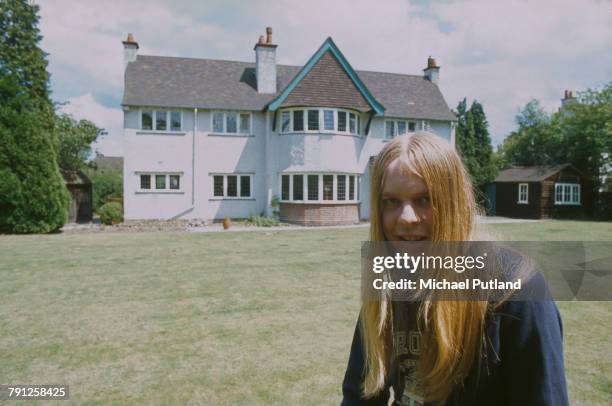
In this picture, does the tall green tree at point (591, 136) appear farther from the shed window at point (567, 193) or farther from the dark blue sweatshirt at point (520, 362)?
the dark blue sweatshirt at point (520, 362)

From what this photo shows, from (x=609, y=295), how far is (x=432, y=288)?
7650 mm

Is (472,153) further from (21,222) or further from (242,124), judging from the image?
(21,222)

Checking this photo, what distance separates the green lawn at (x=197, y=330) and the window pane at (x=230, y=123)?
1551 cm

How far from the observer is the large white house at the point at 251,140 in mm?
24094

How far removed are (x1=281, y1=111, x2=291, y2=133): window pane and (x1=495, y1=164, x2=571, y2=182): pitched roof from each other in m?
19.5

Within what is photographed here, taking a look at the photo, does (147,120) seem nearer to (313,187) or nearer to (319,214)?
(313,187)

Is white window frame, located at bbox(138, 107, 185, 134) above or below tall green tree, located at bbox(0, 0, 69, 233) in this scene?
above

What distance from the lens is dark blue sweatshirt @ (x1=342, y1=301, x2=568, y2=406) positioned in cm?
140

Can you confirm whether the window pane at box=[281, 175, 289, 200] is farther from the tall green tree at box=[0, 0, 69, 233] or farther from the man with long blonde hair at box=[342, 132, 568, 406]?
the man with long blonde hair at box=[342, 132, 568, 406]

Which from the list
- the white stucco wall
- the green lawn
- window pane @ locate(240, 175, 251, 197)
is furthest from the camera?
window pane @ locate(240, 175, 251, 197)

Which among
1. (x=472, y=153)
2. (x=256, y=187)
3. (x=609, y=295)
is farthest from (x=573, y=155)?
(x=609, y=295)

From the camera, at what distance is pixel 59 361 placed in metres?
4.77

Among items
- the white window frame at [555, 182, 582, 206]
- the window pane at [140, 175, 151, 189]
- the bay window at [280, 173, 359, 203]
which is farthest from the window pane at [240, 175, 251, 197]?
the white window frame at [555, 182, 582, 206]

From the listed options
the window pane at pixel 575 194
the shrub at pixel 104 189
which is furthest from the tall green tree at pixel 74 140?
the window pane at pixel 575 194
